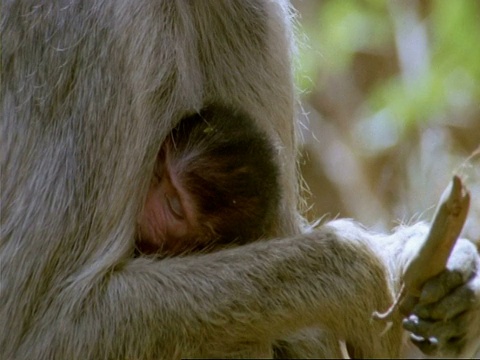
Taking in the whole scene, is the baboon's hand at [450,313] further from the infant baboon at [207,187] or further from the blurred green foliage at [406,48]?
the blurred green foliage at [406,48]

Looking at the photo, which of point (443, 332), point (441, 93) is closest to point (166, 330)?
point (443, 332)

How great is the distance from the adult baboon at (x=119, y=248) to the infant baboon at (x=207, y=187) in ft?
0.41

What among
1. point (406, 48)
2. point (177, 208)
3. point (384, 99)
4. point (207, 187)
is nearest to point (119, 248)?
point (177, 208)

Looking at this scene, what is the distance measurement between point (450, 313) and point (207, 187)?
3.99 ft

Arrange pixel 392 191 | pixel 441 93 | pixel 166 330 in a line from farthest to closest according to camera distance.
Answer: pixel 392 191 < pixel 441 93 < pixel 166 330

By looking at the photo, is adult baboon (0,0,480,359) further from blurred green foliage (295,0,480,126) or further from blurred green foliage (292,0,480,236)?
blurred green foliage (295,0,480,126)

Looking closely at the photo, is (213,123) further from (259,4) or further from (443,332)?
(443,332)

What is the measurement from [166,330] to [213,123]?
2.81 feet

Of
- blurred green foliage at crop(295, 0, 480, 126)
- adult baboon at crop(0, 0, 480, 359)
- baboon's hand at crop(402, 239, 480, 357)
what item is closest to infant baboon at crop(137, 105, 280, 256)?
adult baboon at crop(0, 0, 480, 359)

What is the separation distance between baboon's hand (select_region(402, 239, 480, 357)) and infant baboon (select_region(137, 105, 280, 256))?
0.89 m

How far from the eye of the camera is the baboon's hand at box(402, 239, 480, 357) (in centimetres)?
441

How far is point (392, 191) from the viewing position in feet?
28.0

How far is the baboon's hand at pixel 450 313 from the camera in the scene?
4410mm

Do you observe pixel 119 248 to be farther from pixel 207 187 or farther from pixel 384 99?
pixel 384 99
